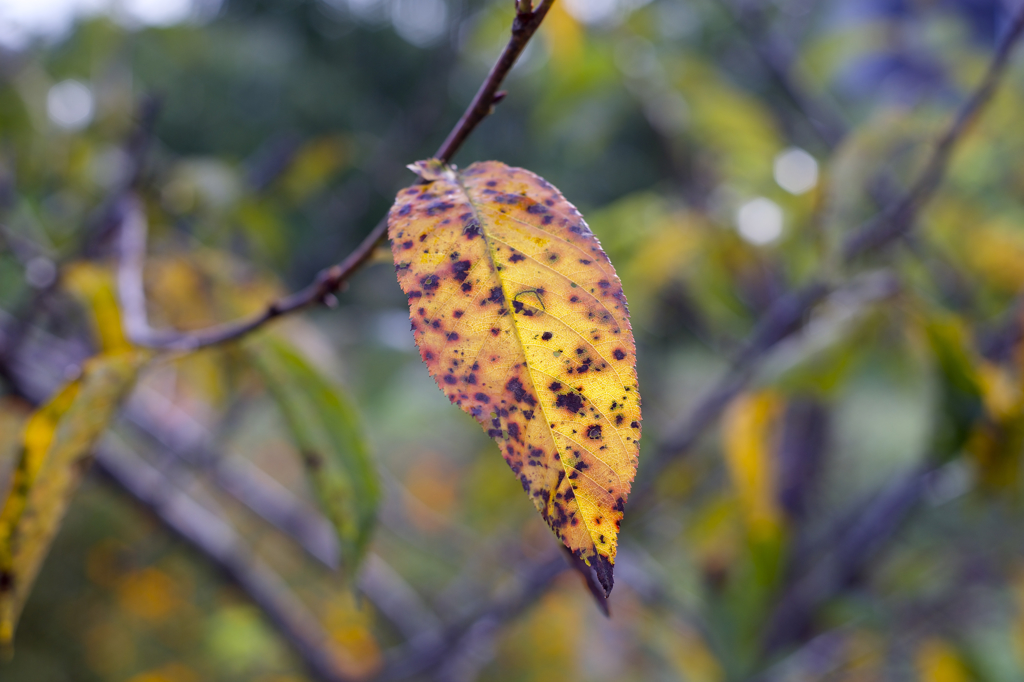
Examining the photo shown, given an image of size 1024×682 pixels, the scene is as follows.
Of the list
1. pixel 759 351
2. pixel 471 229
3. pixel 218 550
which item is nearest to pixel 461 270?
pixel 471 229

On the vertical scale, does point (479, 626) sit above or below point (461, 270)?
below

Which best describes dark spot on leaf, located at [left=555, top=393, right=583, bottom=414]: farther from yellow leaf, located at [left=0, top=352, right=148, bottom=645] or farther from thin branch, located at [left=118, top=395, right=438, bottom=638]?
thin branch, located at [left=118, top=395, right=438, bottom=638]

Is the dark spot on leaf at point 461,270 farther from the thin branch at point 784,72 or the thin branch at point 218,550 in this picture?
the thin branch at point 784,72

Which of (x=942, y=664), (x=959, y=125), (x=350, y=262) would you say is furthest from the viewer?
(x=942, y=664)

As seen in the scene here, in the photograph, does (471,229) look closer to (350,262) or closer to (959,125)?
(350,262)

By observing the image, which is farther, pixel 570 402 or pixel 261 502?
pixel 261 502

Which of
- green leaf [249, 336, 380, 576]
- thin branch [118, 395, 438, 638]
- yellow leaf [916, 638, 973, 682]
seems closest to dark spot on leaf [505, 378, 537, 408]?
green leaf [249, 336, 380, 576]

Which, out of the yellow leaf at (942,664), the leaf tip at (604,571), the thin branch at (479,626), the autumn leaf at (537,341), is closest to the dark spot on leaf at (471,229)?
the autumn leaf at (537,341)
